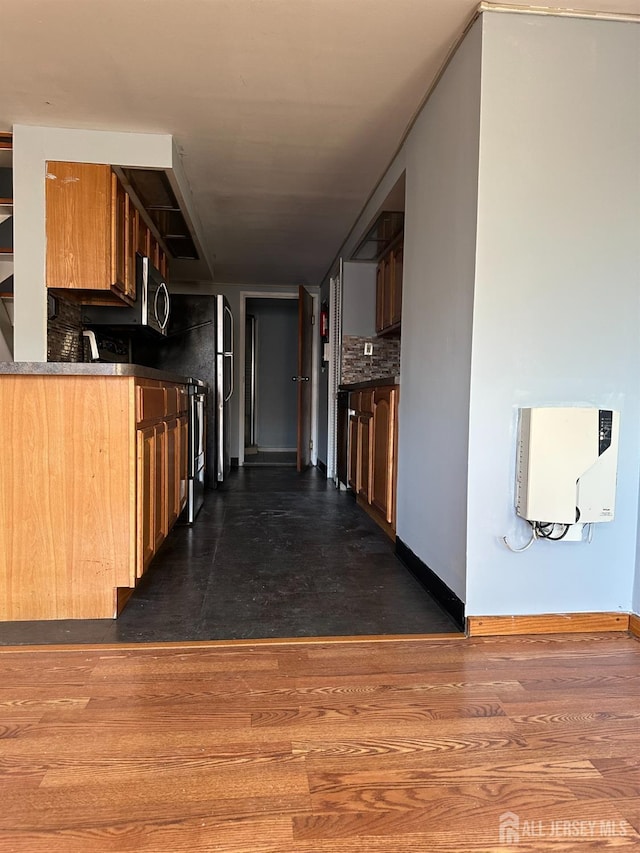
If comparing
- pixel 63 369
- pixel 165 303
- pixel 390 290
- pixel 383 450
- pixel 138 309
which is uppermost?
pixel 390 290

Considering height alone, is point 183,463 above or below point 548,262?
below

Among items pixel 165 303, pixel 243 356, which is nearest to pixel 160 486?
pixel 165 303

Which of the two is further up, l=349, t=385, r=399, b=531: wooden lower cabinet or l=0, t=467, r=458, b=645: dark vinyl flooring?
l=349, t=385, r=399, b=531: wooden lower cabinet

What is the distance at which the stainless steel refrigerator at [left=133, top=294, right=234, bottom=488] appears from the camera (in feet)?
15.9

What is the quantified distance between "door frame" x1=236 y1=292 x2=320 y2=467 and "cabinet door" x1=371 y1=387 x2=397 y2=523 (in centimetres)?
336

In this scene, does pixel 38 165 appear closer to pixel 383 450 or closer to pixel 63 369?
pixel 63 369

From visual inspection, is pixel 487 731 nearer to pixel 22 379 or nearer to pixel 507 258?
pixel 507 258

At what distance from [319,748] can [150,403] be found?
57.7 inches

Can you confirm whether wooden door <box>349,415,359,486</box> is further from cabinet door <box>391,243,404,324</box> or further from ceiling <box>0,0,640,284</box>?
ceiling <box>0,0,640,284</box>

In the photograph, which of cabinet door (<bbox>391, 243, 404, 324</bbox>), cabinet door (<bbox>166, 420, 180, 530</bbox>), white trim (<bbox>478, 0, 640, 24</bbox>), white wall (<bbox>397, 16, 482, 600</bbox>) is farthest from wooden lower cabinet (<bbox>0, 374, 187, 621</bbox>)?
cabinet door (<bbox>391, 243, 404, 324</bbox>)

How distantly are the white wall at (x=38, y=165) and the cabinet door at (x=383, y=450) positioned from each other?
1.78 meters

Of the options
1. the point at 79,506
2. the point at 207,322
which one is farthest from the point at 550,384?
the point at 207,322

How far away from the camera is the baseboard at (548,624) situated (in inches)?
74.2

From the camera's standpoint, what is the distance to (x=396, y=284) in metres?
4.04
